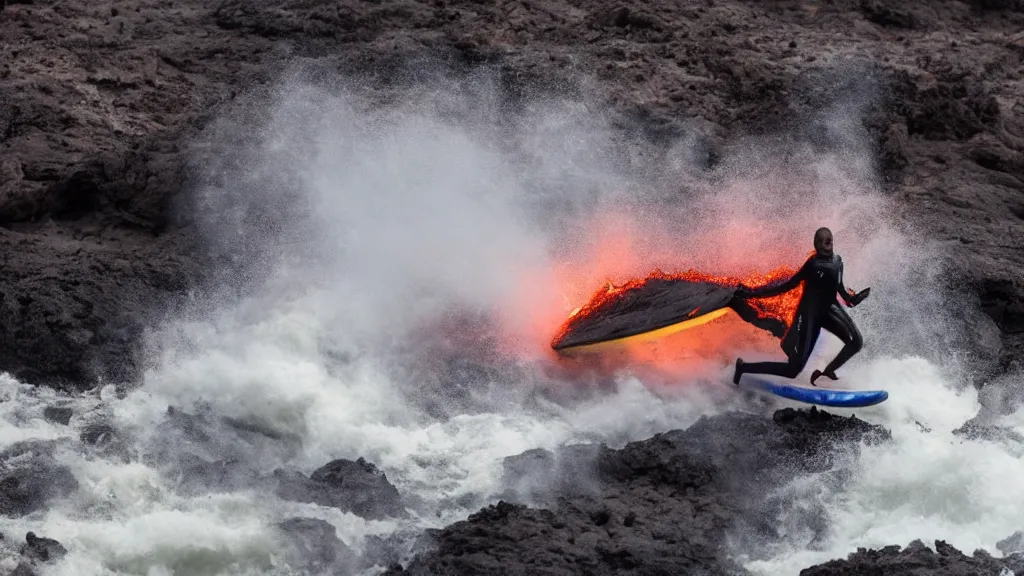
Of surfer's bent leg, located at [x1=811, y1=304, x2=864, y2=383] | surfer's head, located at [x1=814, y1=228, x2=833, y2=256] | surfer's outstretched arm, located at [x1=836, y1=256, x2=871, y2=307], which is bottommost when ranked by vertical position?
surfer's bent leg, located at [x1=811, y1=304, x2=864, y2=383]

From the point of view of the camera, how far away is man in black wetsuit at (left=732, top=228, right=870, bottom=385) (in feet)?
44.6

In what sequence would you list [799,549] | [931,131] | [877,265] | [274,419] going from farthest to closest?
1. [931,131]
2. [877,265]
3. [274,419]
4. [799,549]

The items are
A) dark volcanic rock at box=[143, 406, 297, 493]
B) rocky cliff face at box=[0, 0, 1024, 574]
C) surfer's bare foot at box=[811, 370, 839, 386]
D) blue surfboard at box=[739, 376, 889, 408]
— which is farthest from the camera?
surfer's bare foot at box=[811, 370, 839, 386]

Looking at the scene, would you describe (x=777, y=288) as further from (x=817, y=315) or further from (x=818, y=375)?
(x=818, y=375)

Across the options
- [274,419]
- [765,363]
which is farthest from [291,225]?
[765,363]

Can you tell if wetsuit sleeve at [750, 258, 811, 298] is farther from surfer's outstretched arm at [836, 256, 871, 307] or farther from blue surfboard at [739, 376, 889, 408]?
blue surfboard at [739, 376, 889, 408]

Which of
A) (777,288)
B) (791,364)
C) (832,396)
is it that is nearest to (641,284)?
(777,288)

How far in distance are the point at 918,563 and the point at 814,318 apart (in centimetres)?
263

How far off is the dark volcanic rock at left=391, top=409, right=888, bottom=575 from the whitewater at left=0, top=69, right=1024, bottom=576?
0.28 metres

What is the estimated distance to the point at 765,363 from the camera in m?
14.0

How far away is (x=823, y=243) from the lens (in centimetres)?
1359

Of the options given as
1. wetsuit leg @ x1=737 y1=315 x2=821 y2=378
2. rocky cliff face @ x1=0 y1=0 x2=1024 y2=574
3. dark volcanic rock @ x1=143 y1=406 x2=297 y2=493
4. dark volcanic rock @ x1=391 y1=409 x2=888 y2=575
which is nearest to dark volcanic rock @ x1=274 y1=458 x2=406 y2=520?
rocky cliff face @ x1=0 y1=0 x2=1024 y2=574

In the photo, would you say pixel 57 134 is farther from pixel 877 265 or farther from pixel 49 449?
pixel 877 265

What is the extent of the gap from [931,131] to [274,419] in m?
7.54
